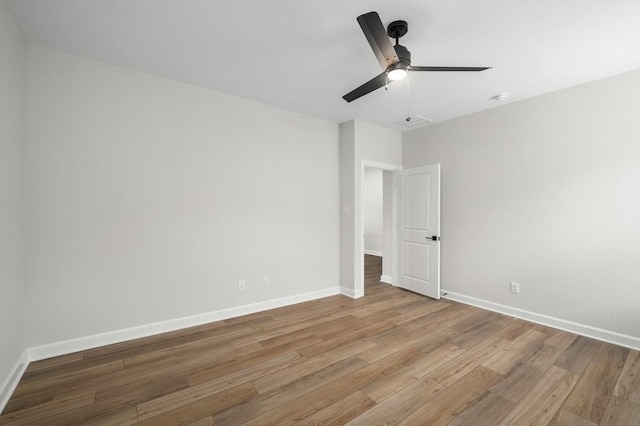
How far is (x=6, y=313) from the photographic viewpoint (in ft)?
6.31

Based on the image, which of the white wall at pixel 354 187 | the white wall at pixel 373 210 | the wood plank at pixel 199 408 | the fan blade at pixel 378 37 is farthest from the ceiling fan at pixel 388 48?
the white wall at pixel 373 210

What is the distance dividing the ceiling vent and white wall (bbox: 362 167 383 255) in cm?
387

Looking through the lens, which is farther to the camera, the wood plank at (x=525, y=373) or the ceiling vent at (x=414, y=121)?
the ceiling vent at (x=414, y=121)

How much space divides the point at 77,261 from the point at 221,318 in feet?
5.13

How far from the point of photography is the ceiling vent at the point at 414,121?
4.01 metres

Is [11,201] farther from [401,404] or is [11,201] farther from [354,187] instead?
[354,187]

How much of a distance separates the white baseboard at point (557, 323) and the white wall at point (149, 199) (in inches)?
95.9

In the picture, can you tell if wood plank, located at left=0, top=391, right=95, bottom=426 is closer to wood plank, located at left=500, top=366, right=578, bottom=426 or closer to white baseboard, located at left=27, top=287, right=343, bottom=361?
white baseboard, located at left=27, top=287, right=343, bottom=361

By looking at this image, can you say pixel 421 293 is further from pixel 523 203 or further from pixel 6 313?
pixel 6 313

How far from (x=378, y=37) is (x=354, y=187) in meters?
2.54

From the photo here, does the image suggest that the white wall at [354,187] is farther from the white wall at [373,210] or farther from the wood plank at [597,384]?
the white wall at [373,210]

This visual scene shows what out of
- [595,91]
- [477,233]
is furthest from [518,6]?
[477,233]

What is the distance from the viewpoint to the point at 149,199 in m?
2.85

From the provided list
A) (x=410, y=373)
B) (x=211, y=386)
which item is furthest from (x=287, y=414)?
(x=410, y=373)
